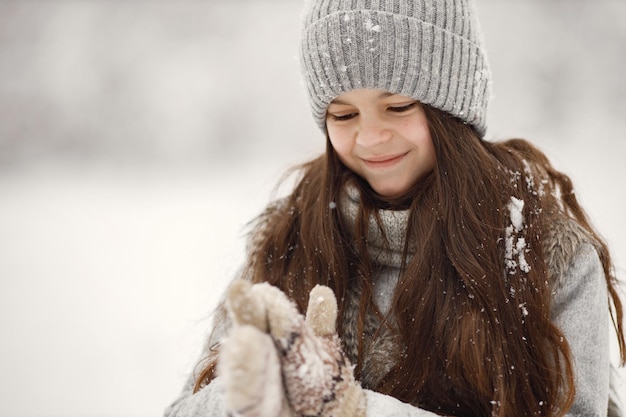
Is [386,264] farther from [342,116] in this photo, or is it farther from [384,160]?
[342,116]

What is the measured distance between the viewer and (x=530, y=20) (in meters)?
6.13

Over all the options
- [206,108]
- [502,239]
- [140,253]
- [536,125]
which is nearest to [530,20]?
[536,125]

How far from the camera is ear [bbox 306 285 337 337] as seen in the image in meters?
0.91

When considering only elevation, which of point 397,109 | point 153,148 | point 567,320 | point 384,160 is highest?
point 397,109

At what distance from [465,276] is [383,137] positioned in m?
0.32

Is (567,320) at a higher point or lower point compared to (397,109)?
lower

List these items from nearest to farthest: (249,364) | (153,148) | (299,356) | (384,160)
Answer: (249,364) → (299,356) → (384,160) → (153,148)

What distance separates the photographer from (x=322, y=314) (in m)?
0.92

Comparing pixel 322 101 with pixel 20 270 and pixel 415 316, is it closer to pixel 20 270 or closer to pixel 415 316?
pixel 415 316

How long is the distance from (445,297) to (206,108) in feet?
18.9

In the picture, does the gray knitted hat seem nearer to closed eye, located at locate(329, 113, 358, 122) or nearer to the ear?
closed eye, located at locate(329, 113, 358, 122)

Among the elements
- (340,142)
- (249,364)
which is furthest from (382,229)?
(249,364)

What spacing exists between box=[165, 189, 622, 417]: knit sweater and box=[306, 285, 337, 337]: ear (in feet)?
0.75

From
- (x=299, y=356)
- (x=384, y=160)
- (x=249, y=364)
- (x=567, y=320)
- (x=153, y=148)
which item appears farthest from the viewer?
(x=153, y=148)
